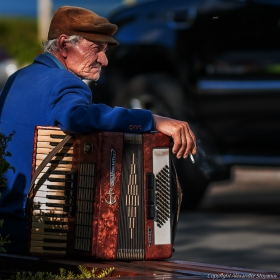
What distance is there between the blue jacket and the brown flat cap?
0.19 m

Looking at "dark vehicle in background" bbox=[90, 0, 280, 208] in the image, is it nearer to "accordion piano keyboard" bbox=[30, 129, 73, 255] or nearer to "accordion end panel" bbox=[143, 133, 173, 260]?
"accordion end panel" bbox=[143, 133, 173, 260]

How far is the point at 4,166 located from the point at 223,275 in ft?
3.11

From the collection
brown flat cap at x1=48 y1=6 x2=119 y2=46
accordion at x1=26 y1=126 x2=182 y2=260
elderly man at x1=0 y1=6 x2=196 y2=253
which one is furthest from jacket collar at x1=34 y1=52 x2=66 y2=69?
accordion at x1=26 y1=126 x2=182 y2=260

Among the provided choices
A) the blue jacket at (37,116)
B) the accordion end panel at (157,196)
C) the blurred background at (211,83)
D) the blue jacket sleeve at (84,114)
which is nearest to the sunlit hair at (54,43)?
the blue jacket at (37,116)

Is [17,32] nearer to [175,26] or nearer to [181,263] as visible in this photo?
[175,26]

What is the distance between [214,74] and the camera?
8.57 meters

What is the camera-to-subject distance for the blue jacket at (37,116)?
14.1 ft

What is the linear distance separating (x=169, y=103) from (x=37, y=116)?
4.51 m

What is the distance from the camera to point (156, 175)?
173 inches

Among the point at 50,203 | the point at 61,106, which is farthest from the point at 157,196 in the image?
the point at 61,106

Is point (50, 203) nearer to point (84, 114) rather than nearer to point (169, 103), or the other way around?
point (84, 114)

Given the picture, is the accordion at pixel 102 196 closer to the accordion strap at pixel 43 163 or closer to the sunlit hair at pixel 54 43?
the accordion strap at pixel 43 163

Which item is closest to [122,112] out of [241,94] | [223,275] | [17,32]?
[223,275]

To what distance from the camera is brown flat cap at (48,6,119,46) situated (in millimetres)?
4629
